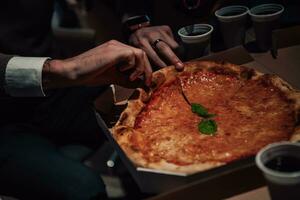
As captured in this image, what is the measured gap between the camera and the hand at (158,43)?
1766 mm

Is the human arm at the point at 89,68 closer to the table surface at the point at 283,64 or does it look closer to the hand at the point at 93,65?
the hand at the point at 93,65

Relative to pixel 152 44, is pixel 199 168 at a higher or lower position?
lower

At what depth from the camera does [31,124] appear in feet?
6.07

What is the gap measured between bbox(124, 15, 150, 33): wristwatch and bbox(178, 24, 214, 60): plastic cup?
178 mm

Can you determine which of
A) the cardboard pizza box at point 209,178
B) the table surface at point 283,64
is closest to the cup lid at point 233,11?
the table surface at point 283,64

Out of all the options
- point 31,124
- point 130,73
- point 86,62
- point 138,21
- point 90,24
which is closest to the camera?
point 86,62

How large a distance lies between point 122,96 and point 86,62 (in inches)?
12.1

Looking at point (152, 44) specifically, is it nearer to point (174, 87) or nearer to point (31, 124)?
point (174, 87)

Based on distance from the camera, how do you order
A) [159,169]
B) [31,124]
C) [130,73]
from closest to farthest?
[159,169]
[130,73]
[31,124]

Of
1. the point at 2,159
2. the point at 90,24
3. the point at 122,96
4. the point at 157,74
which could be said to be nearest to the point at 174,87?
the point at 157,74

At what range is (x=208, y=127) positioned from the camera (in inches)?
58.2

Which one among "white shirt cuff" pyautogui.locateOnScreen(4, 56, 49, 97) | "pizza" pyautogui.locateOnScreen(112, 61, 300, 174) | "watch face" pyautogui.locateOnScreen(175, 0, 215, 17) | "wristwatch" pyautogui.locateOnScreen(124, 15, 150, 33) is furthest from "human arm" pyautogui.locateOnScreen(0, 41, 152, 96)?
"watch face" pyautogui.locateOnScreen(175, 0, 215, 17)

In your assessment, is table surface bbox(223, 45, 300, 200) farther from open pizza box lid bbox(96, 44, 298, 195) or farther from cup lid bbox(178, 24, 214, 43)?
open pizza box lid bbox(96, 44, 298, 195)

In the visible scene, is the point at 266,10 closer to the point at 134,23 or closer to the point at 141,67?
the point at 134,23
